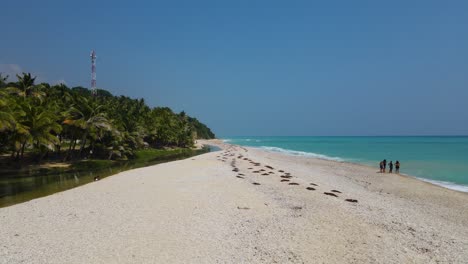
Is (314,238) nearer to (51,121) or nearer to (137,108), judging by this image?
(51,121)

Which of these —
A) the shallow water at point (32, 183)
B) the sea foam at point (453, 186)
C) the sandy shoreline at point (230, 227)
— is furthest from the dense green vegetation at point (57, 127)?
the sea foam at point (453, 186)

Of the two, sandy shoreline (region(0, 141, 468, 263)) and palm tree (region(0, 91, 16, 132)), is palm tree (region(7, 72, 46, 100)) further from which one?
sandy shoreline (region(0, 141, 468, 263))

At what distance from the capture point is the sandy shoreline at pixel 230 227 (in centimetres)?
973

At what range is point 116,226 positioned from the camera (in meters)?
12.3

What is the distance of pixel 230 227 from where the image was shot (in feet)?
40.5

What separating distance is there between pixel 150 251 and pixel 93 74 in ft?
249

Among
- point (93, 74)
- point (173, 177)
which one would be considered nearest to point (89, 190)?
point (173, 177)

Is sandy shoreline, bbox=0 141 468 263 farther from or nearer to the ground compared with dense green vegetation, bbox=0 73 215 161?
nearer to the ground

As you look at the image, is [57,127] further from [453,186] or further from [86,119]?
[453,186]

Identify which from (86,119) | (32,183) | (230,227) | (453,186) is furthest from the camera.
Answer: (86,119)

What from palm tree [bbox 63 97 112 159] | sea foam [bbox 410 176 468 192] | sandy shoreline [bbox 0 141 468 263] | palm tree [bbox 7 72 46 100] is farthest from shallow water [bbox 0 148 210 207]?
sea foam [bbox 410 176 468 192]

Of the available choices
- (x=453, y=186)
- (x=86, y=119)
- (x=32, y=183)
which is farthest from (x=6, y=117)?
(x=453, y=186)

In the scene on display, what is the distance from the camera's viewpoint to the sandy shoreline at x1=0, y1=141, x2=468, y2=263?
9.73m

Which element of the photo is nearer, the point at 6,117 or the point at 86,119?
the point at 6,117
